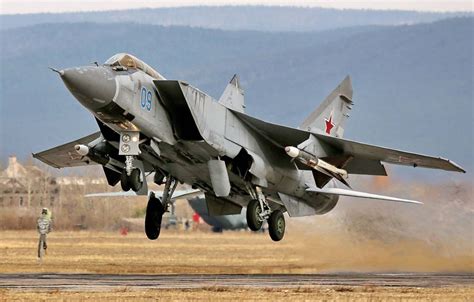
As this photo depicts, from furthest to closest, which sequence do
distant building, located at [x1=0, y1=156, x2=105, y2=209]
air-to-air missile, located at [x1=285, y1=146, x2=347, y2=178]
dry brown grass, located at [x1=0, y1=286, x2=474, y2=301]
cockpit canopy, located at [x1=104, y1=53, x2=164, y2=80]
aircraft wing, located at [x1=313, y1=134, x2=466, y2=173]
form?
distant building, located at [x1=0, y1=156, x2=105, y2=209]
aircraft wing, located at [x1=313, y1=134, x2=466, y2=173]
air-to-air missile, located at [x1=285, y1=146, x2=347, y2=178]
cockpit canopy, located at [x1=104, y1=53, x2=164, y2=80]
dry brown grass, located at [x1=0, y1=286, x2=474, y2=301]

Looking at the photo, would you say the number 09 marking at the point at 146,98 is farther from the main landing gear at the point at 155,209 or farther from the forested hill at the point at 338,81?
the forested hill at the point at 338,81

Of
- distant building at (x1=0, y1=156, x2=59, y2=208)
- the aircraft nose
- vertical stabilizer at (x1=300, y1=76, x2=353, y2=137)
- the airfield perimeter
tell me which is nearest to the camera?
the airfield perimeter

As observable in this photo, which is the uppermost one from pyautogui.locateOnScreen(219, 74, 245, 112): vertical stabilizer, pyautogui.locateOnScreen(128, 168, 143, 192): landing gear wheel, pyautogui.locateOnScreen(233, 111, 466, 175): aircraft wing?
pyautogui.locateOnScreen(219, 74, 245, 112): vertical stabilizer

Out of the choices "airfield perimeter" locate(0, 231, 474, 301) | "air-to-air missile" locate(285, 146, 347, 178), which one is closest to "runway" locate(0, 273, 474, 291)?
"airfield perimeter" locate(0, 231, 474, 301)

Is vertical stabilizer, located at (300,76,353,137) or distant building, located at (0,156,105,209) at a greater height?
distant building, located at (0,156,105,209)

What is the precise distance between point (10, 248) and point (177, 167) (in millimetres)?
11285

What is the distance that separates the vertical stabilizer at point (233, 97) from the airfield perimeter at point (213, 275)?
3.18m

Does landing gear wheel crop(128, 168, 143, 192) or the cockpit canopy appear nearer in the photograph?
the cockpit canopy

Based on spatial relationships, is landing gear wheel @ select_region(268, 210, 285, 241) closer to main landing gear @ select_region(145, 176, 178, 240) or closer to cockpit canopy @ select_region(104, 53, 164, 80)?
main landing gear @ select_region(145, 176, 178, 240)

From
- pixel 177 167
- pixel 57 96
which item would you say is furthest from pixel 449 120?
pixel 57 96

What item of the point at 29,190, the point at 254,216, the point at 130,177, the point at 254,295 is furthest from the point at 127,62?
the point at 29,190

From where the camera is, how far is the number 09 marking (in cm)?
1955

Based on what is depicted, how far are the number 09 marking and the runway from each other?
288 centimetres

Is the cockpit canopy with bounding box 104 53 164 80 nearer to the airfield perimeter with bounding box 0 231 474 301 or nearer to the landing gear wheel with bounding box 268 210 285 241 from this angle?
the airfield perimeter with bounding box 0 231 474 301
